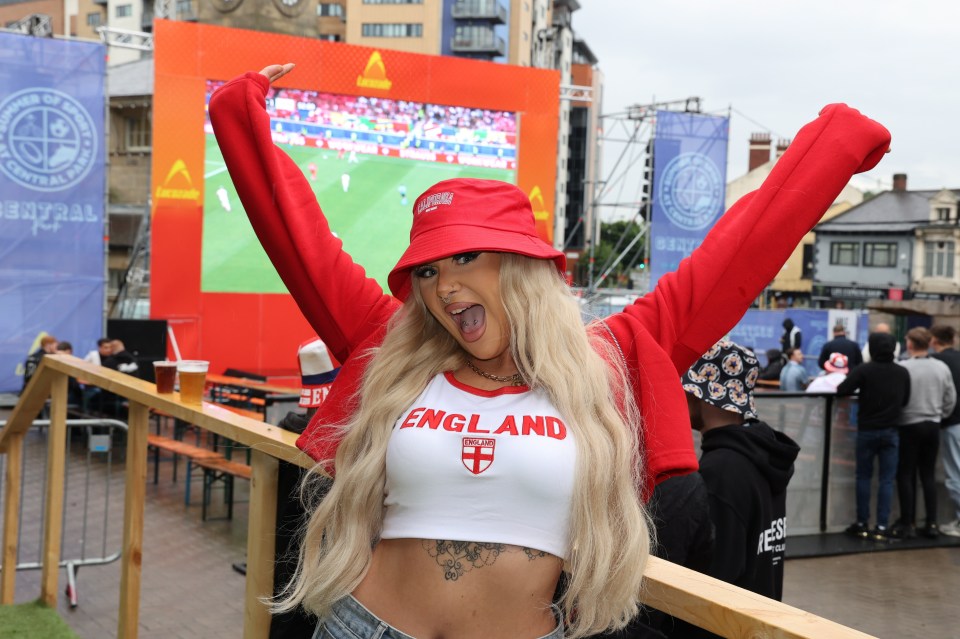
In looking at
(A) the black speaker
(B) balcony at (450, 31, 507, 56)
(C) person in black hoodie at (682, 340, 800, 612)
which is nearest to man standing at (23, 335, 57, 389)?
(A) the black speaker

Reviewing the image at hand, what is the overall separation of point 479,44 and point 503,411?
2835 inches

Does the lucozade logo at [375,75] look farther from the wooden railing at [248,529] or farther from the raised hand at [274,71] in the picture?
the raised hand at [274,71]

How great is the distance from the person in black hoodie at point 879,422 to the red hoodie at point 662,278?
613 cm

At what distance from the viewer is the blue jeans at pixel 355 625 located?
68.1 inches

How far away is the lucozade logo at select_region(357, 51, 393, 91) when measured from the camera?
1501 cm

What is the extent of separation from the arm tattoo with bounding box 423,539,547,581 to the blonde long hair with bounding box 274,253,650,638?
12 cm

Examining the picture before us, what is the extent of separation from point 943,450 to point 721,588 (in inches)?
292

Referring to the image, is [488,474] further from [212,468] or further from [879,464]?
[879,464]

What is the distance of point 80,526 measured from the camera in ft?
22.5

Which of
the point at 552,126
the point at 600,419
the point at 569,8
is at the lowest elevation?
the point at 600,419

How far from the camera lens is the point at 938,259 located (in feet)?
165

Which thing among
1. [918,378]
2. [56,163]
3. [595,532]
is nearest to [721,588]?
[595,532]

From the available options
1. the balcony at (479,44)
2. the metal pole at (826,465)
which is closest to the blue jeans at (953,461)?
the metal pole at (826,465)

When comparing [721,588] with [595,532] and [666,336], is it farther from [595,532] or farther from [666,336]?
[666,336]
